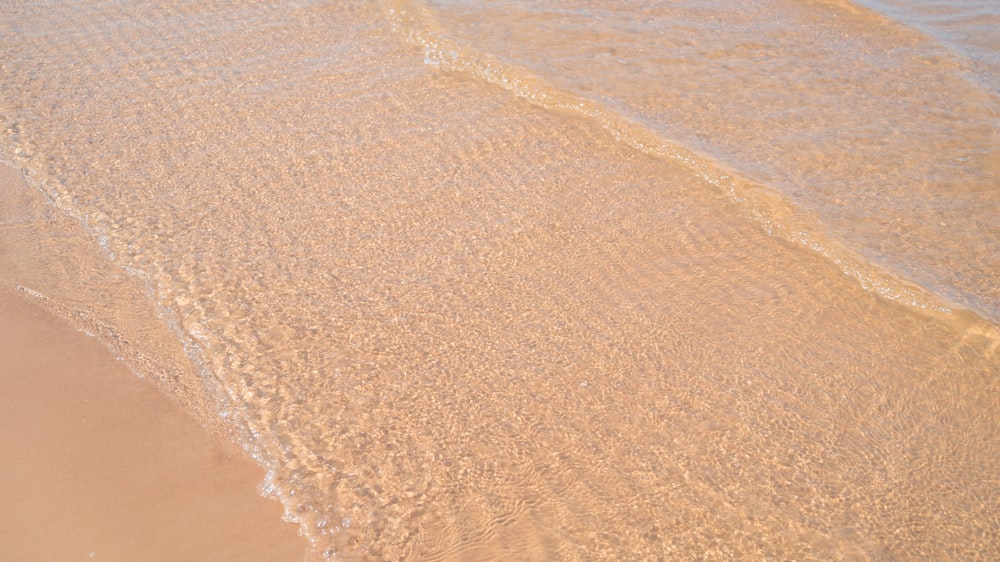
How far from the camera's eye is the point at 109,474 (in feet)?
9.68

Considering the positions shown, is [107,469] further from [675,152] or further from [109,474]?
[675,152]

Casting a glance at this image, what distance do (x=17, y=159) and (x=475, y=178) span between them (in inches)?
103

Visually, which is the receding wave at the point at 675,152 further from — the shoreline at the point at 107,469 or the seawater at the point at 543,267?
the shoreline at the point at 107,469

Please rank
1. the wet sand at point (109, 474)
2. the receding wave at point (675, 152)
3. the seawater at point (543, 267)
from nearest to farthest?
the wet sand at point (109, 474)
the seawater at point (543, 267)
the receding wave at point (675, 152)

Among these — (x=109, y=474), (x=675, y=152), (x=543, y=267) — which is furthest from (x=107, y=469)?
(x=675, y=152)

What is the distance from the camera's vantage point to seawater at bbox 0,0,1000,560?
2.96m

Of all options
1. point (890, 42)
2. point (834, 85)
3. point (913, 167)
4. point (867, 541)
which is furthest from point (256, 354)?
point (890, 42)

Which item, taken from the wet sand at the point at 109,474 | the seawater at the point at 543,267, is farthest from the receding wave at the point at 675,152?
the wet sand at the point at 109,474

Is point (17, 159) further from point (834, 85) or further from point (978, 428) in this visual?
point (834, 85)

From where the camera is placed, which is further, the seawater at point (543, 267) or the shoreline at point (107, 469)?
the seawater at point (543, 267)

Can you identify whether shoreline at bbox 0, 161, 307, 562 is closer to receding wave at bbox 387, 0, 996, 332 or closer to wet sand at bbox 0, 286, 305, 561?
wet sand at bbox 0, 286, 305, 561

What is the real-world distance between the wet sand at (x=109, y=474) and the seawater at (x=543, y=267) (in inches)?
5.1

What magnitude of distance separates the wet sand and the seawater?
0.13m

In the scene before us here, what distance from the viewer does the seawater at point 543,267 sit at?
296 cm
